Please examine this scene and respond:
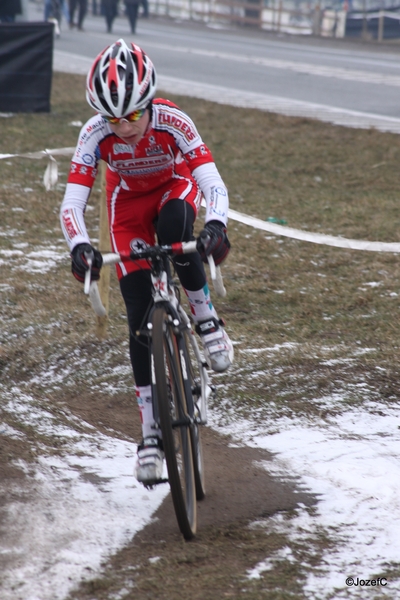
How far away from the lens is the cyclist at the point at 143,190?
373 cm

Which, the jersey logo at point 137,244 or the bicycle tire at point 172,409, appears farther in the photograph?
the jersey logo at point 137,244

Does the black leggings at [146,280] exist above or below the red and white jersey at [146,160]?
below

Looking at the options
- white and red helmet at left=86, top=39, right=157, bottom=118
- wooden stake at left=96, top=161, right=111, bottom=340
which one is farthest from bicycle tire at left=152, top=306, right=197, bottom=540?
wooden stake at left=96, top=161, right=111, bottom=340

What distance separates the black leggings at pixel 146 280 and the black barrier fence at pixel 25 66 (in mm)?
11168

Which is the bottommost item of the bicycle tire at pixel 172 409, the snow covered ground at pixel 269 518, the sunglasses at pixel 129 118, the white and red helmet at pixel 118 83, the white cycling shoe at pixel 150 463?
the snow covered ground at pixel 269 518

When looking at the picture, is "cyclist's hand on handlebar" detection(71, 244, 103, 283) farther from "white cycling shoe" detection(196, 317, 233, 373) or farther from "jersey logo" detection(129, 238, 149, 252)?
"white cycling shoe" detection(196, 317, 233, 373)

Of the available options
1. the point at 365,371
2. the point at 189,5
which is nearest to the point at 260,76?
the point at 365,371

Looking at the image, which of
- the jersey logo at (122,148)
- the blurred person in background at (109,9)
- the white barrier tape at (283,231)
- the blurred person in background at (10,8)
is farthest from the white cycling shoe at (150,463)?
the blurred person in background at (109,9)

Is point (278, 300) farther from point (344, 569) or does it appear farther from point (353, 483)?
point (344, 569)

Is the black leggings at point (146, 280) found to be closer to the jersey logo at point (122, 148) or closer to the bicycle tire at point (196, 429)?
the bicycle tire at point (196, 429)

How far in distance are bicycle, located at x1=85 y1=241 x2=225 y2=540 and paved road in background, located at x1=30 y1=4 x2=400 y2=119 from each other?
13.0 m

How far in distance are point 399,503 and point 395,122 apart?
12020 millimetres

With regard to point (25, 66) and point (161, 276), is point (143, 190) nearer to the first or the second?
point (161, 276)

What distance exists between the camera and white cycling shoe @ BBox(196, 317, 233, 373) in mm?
4289
